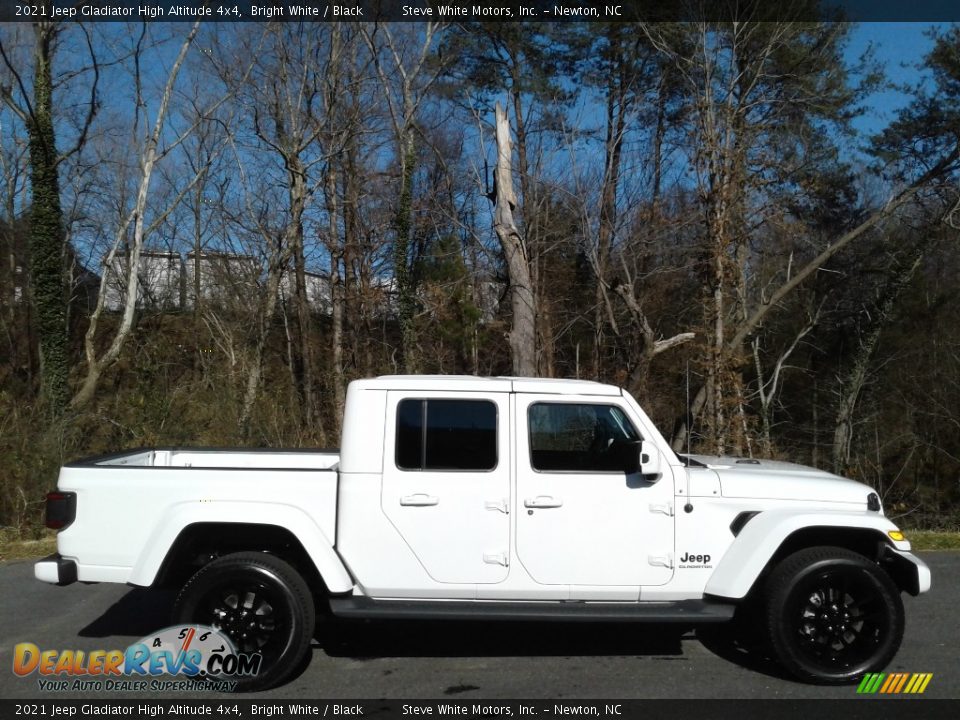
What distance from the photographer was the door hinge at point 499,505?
5062mm

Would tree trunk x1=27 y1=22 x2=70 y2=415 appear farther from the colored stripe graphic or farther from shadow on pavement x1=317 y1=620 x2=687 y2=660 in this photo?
the colored stripe graphic

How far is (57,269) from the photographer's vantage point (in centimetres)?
1803

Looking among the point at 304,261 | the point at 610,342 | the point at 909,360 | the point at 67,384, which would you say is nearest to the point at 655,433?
the point at 67,384

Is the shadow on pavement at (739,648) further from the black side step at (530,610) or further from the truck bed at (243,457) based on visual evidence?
the truck bed at (243,457)

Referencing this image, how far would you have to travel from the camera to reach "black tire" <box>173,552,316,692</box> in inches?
193

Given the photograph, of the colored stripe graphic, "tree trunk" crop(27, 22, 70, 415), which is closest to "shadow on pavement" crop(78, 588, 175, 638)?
the colored stripe graphic

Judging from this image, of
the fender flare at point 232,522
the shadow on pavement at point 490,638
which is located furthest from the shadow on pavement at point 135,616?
the fender flare at point 232,522

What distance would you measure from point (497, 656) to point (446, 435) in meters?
1.52

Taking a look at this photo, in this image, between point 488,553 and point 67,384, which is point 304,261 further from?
point 488,553

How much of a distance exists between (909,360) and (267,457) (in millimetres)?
25119

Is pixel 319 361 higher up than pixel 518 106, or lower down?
lower down

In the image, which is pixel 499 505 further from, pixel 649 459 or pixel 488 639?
pixel 488 639

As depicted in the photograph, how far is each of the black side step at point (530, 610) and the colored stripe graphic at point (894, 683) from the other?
0.89m

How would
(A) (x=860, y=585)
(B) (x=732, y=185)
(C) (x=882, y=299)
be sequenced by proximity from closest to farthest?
(A) (x=860, y=585)
(B) (x=732, y=185)
(C) (x=882, y=299)
